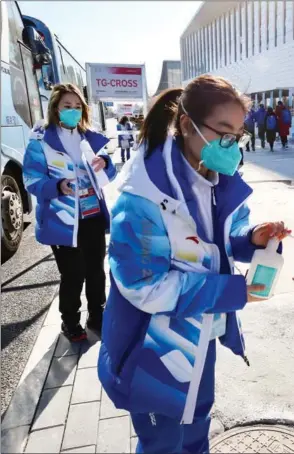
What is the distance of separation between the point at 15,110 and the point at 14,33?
1.17m

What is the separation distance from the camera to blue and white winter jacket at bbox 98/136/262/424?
1.05 metres

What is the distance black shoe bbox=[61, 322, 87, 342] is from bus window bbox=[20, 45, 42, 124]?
4345 millimetres

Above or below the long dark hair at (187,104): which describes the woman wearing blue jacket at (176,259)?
below

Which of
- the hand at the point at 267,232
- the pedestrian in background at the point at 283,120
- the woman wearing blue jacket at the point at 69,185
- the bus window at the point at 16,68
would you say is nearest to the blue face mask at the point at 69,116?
the woman wearing blue jacket at the point at 69,185

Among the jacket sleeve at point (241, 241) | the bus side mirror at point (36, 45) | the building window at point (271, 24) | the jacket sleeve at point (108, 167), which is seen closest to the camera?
the jacket sleeve at point (241, 241)

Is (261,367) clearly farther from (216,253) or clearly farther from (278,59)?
(278,59)

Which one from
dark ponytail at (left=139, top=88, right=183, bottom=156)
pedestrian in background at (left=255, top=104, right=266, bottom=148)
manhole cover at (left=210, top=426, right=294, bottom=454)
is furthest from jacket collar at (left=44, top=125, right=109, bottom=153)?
pedestrian in background at (left=255, top=104, right=266, bottom=148)

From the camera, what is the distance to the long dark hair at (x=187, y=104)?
1080mm

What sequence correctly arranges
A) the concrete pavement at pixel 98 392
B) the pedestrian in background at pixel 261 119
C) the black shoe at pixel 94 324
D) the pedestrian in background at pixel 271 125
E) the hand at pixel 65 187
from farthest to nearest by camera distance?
the pedestrian in background at pixel 271 125 < the pedestrian in background at pixel 261 119 < the black shoe at pixel 94 324 < the hand at pixel 65 187 < the concrete pavement at pixel 98 392

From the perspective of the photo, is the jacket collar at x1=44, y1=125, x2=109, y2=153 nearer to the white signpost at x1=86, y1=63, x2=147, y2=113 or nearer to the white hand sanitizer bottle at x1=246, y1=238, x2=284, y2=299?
the white hand sanitizer bottle at x1=246, y1=238, x2=284, y2=299

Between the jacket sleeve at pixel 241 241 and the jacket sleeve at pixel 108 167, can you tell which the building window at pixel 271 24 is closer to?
the jacket sleeve at pixel 108 167

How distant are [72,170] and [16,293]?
5.82 ft

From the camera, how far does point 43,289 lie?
3.78m

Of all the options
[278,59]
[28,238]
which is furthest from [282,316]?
[278,59]
